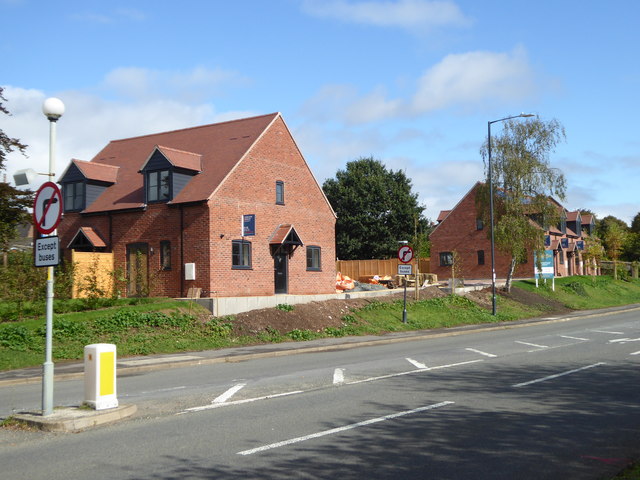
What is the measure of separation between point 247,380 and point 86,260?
16708 mm

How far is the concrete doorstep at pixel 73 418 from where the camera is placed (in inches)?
343

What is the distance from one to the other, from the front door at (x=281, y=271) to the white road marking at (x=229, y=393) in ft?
57.6

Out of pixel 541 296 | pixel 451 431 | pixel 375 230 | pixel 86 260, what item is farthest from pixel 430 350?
pixel 375 230

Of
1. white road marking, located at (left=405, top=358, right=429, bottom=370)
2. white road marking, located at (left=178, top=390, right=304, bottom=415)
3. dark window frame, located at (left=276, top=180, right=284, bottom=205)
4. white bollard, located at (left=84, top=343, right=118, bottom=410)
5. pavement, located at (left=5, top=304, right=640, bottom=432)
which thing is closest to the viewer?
pavement, located at (left=5, top=304, right=640, bottom=432)

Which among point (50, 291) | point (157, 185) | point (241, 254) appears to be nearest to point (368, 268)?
point (241, 254)

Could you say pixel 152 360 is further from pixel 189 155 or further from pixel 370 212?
pixel 370 212

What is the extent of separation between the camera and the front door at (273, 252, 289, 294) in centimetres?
3023

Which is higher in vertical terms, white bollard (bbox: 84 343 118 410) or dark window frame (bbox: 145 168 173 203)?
dark window frame (bbox: 145 168 173 203)

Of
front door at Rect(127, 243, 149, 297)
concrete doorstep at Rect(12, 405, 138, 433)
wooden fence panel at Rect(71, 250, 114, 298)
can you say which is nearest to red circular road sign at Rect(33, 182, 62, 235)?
concrete doorstep at Rect(12, 405, 138, 433)

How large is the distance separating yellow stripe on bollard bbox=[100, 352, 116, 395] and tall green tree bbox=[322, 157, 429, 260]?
167 feet

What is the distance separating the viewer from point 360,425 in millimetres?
8688

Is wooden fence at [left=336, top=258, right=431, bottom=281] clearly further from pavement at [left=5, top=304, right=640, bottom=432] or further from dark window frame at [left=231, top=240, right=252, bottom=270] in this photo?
dark window frame at [left=231, top=240, right=252, bottom=270]

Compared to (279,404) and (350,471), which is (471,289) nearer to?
(279,404)

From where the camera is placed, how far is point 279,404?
10.4m
